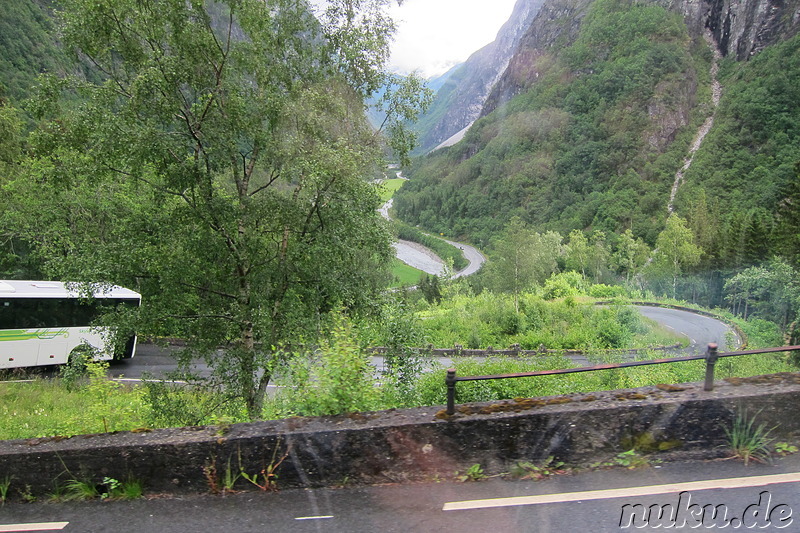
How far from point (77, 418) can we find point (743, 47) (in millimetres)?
199796

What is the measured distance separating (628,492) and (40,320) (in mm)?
17984

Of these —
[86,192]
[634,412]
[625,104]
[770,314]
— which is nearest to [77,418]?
[634,412]

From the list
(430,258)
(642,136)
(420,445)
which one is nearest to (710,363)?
(420,445)

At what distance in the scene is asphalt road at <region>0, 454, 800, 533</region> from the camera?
11.1 feet

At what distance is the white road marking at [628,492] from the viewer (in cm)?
364

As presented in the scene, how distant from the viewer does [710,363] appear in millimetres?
4145

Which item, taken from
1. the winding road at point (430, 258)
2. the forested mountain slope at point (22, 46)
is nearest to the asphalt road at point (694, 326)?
the winding road at point (430, 258)

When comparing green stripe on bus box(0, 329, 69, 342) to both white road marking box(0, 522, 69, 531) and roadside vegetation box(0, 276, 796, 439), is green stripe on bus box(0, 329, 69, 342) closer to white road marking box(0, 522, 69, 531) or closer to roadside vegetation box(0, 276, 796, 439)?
roadside vegetation box(0, 276, 796, 439)

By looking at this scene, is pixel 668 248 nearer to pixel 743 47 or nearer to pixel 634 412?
pixel 634 412

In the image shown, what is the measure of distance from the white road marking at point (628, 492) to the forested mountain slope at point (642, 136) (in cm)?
10101

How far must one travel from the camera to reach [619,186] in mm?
143750

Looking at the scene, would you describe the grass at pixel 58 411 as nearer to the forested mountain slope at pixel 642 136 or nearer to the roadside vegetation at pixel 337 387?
the roadside vegetation at pixel 337 387

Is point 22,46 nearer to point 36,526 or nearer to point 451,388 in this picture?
point 36,526

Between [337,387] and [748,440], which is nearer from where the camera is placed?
[748,440]
